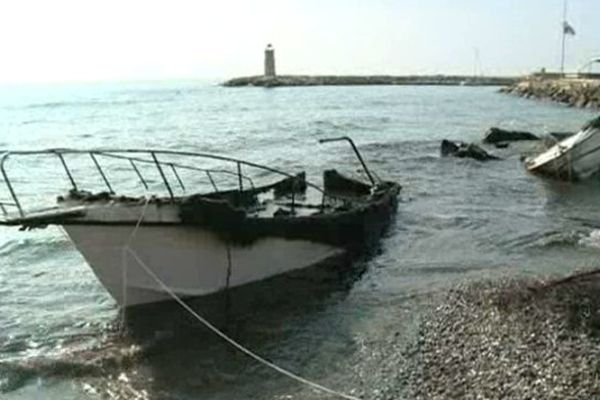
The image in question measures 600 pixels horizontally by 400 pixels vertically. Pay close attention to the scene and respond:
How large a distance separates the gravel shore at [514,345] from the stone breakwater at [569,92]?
6027 centimetres

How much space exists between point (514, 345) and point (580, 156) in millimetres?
18628

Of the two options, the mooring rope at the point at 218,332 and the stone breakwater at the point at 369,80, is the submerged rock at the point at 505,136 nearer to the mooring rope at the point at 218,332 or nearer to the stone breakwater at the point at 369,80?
the mooring rope at the point at 218,332

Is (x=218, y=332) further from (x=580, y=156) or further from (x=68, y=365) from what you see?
(x=580, y=156)

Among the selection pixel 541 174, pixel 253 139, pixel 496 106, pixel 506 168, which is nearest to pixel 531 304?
pixel 541 174

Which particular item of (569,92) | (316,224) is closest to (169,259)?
(316,224)

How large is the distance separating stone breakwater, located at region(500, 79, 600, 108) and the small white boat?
43.2 metres

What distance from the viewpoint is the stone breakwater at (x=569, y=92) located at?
70000 mm

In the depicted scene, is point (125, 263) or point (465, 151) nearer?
point (125, 263)

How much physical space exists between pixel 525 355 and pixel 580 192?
16.7m

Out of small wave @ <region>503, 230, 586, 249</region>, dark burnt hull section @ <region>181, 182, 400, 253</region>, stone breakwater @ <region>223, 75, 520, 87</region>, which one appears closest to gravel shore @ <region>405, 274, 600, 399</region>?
dark burnt hull section @ <region>181, 182, 400, 253</region>

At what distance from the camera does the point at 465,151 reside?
3481 cm

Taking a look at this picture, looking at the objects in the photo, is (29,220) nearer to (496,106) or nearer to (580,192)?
(580,192)

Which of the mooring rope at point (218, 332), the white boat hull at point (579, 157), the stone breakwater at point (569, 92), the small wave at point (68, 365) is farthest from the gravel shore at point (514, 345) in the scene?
the stone breakwater at point (569, 92)

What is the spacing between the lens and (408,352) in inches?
416
